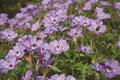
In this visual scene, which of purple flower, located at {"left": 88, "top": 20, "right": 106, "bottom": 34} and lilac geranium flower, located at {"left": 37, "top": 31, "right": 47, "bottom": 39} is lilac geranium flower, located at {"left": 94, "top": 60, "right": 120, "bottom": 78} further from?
lilac geranium flower, located at {"left": 37, "top": 31, "right": 47, "bottom": 39}

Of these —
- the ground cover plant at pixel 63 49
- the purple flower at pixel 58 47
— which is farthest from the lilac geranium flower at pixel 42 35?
the purple flower at pixel 58 47

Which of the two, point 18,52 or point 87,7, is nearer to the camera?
point 18,52

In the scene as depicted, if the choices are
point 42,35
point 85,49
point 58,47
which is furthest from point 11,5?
point 58,47

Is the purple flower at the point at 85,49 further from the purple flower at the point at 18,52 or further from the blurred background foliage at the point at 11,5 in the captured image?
the blurred background foliage at the point at 11,5

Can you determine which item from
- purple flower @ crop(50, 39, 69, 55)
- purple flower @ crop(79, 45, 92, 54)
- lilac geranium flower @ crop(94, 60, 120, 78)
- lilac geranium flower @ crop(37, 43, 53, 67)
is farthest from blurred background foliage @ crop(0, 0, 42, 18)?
Answer: lilac geranium flower @ crop(94, 60, 120, 78)

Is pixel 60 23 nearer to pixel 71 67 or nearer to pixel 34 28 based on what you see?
pixel 34 28

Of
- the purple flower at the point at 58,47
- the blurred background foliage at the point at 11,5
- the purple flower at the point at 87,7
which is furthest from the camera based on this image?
the blurred background foliage at the point at 11,5

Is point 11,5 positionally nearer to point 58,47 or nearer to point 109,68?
point 58,47
